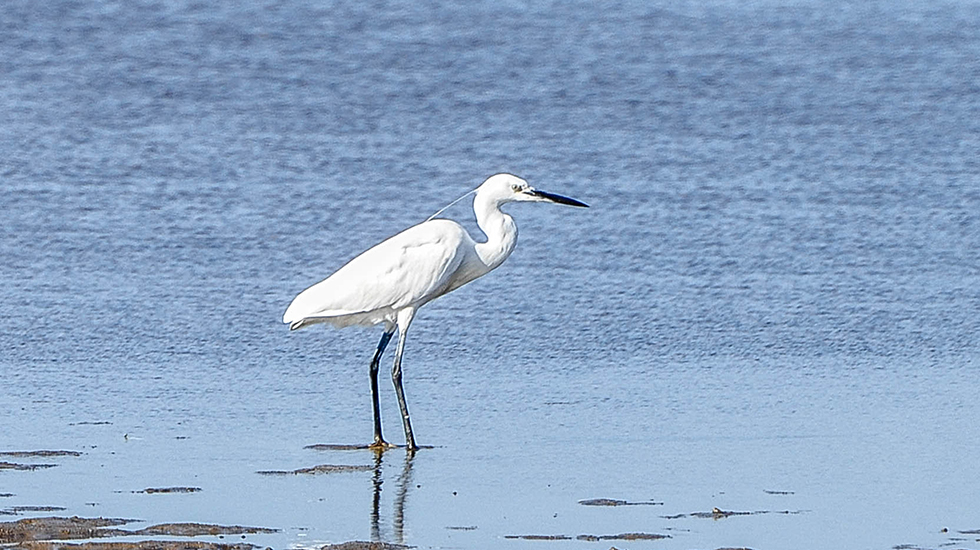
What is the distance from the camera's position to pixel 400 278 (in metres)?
7.70

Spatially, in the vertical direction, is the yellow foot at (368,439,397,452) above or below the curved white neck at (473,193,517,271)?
below

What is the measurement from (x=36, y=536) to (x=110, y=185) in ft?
24.7

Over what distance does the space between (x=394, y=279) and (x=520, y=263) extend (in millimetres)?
3268

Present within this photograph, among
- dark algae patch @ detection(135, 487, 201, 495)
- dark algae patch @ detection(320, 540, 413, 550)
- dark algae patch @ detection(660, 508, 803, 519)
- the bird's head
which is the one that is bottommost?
dark algae patch @ detection(135, 487, 201, 495)

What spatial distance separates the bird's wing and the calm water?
466 millimetres

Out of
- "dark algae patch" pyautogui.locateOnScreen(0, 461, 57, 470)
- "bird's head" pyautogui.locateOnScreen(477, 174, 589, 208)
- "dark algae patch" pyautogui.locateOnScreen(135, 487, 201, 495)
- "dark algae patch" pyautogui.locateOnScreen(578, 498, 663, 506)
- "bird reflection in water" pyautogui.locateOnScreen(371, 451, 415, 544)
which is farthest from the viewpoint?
"bird's head" pyautogui.locateOnScreen(477, 174, 589, 208)

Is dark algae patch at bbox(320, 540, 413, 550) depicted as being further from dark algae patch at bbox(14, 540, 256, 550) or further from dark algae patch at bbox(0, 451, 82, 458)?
dark algae patch at bbox(0, 451, 82, 458)

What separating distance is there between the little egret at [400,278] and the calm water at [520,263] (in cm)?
40

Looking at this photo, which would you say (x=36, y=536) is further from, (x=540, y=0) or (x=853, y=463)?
(x=540, y=0)

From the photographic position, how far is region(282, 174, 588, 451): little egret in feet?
25.3

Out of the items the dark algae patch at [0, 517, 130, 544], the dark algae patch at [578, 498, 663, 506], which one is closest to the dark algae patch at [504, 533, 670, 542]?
the dark algae patch at [578, 498, 663, 506]

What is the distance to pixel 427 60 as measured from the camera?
54.8 feet

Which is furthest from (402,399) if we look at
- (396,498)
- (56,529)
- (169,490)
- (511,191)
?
(56,529)

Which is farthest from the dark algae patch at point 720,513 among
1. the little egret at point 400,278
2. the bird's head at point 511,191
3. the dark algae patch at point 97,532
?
the bird's head at point 511,191
